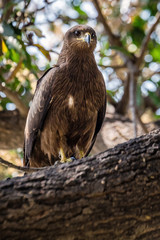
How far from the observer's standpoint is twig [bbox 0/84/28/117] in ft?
19.7

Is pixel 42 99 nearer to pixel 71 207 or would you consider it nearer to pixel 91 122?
pixel 91 122

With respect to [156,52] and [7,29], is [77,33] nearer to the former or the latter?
[7,29]

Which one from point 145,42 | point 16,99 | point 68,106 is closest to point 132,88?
point 145,42

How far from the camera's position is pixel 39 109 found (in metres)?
4.79

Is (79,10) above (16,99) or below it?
above

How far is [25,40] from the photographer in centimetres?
577

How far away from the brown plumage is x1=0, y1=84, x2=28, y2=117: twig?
1064 millimetres

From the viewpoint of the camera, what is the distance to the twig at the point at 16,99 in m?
6.00

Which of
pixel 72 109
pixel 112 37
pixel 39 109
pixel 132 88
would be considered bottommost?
pixel 72 109

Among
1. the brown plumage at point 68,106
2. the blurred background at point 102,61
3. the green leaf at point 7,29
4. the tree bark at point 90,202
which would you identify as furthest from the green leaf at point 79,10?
the tree bark at point 90,202

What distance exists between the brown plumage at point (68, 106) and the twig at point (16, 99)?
106 cm

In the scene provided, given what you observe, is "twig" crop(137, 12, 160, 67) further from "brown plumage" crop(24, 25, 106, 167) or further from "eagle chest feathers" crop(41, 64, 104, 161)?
"eagle chest feathers" crop(41, 64, 104, 161)

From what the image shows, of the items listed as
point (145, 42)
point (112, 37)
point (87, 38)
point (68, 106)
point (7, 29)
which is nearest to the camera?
point (68, 106)

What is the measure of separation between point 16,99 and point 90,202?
384 cm
